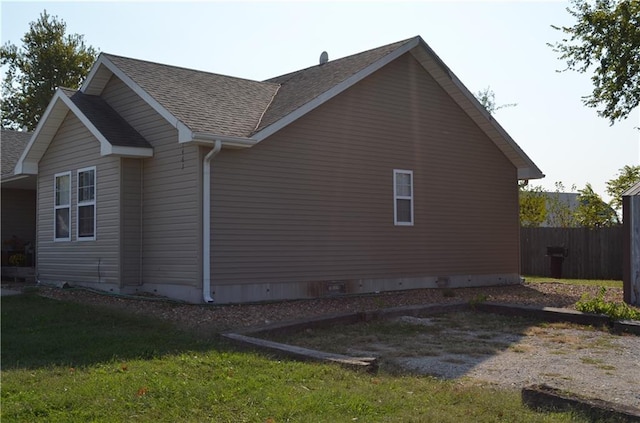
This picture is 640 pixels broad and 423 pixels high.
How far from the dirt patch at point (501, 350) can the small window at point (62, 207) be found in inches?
325

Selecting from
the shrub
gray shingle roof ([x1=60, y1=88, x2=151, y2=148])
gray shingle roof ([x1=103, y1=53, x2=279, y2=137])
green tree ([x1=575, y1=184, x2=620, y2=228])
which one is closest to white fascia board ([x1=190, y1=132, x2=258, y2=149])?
gray shingle roof ([x1=103, y1=53, x2=279, y2=137])

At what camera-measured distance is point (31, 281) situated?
17953 millimetres

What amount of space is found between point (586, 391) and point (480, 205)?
1160 cm

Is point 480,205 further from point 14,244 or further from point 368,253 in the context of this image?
point 14,244

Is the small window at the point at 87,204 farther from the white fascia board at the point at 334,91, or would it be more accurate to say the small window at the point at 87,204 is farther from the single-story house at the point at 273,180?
the white fascia board at the point at 334,91

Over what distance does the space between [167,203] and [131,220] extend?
43.4 inches

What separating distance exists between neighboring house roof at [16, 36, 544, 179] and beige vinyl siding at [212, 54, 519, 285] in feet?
1.20

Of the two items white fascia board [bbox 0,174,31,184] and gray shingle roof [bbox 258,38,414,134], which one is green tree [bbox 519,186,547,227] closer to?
gray shingle roof [bbox 258,38,414,134]

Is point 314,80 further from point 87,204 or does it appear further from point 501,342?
point 501,342

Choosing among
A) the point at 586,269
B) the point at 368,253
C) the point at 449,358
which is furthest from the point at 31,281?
the point at 586,269

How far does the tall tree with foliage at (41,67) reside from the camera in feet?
122

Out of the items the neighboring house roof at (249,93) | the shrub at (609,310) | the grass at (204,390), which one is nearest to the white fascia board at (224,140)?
the neighboring house roof at (249,93)

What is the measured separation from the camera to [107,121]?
14.7 m

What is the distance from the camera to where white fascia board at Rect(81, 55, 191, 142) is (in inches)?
492
